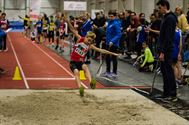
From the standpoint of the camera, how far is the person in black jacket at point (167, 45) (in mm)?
10227

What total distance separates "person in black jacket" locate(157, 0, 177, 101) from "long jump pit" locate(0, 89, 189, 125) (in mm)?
669

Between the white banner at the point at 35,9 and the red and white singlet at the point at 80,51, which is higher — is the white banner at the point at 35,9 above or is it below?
above

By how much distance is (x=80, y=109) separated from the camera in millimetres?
8812

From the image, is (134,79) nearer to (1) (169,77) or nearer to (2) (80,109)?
(1) (169,77)

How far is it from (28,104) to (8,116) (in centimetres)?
126

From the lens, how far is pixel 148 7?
28.9 meters

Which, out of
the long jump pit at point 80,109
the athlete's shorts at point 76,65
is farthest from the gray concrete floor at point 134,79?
the athlete's shorts at point 76,65

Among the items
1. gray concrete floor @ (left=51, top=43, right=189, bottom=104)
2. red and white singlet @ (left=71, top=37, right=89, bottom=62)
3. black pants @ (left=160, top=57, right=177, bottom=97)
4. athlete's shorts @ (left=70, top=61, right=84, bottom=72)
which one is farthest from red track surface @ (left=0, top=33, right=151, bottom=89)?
black pants @ (left=160, top=57, right=177, bottom=97)

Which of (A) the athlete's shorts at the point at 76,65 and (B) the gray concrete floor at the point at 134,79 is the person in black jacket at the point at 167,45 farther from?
(A) the athlete's shorts at the point at 76,65

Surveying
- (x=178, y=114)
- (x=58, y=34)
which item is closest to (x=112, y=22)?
(x=178, y=114)

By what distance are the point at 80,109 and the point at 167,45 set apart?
2.78 m

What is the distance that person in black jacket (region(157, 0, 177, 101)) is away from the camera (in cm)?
1023

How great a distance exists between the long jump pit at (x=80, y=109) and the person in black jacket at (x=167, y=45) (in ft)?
2.20

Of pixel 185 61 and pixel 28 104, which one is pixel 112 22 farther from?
pixel 28 104
